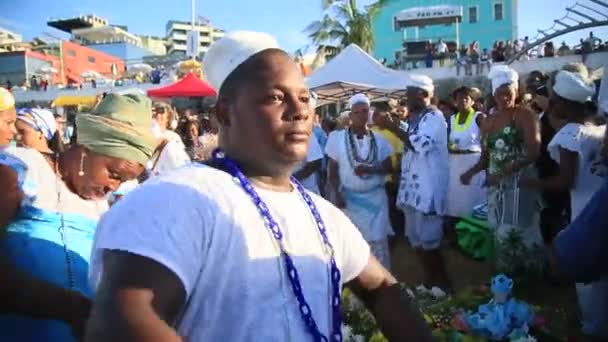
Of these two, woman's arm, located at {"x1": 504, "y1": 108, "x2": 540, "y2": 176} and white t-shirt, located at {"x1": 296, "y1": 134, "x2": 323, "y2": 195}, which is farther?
white t-shirt, located at {"x1": 296, "y1": 134, "x2": 323, "y2": 195}

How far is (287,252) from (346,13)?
980 inches

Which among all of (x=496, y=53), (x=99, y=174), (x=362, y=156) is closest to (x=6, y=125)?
(x=99, y=174)

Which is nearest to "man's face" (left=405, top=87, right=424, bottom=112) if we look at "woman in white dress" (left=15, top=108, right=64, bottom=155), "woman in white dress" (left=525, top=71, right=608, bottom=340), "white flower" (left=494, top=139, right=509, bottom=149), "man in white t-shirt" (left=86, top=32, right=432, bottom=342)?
"white flower" (left=494, top=139, right=509, bottom=149)

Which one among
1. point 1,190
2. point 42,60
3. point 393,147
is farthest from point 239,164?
point 42,60

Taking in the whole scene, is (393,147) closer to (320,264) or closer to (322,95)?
(320,264)

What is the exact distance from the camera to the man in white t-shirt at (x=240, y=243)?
0.98m

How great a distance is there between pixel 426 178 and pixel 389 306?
3.39 metres

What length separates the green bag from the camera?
5.39m

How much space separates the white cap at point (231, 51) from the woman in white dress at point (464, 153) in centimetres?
442

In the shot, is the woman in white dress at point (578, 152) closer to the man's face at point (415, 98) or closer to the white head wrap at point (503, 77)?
the white head wrap at point (503, 77)

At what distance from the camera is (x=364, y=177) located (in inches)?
185

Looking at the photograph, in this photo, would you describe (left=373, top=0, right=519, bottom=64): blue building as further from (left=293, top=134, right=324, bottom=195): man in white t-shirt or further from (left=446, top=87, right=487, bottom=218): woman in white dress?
(left=293, top=134, right=324, bottom=195): man in white t-shirt

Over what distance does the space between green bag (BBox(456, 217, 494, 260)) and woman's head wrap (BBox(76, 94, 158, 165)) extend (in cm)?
402

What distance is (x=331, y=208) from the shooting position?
4.70ft
